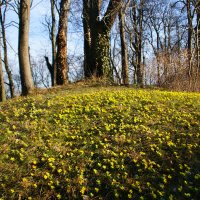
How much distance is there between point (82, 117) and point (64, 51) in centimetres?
917

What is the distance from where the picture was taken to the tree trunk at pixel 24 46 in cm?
1323

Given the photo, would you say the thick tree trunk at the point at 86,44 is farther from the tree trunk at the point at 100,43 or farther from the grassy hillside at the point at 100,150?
the grassy hillside at the point at 100,150

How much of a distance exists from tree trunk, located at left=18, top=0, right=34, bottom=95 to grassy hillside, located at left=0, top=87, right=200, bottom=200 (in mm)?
3701

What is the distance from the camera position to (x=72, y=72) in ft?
87.8

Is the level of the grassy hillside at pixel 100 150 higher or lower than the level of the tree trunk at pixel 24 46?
lower

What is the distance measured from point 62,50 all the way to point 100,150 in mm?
10934

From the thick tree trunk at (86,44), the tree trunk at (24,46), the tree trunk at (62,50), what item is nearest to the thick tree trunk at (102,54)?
the thick tree trunk at (86,44)

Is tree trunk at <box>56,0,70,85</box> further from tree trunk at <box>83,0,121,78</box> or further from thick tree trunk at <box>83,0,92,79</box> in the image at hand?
tree trunk at <box>83,0,121,78</box>

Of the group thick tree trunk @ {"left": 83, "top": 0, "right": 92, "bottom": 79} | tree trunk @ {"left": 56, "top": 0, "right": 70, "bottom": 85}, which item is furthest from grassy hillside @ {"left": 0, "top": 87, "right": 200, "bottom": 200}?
tree trunk @ {"left": 56, "top": 0, "right": 70, "bottom": 85}

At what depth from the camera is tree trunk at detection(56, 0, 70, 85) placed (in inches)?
664

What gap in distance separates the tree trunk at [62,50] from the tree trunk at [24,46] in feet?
11.3

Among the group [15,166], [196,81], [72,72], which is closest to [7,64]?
[72,72]

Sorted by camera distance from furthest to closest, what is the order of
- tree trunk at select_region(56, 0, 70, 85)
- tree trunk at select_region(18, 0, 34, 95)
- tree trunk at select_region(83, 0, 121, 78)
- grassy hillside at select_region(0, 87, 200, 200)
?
tree trunk at select_region(56, 0, 70, 85)
tree trunk at select_region(83, 0, 121, 78)
tree trunk at select_region(18, 0, 34, 95)
grassy hillside at select_region(0, 87, 200, 200)

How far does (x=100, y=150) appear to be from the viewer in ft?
23.0
